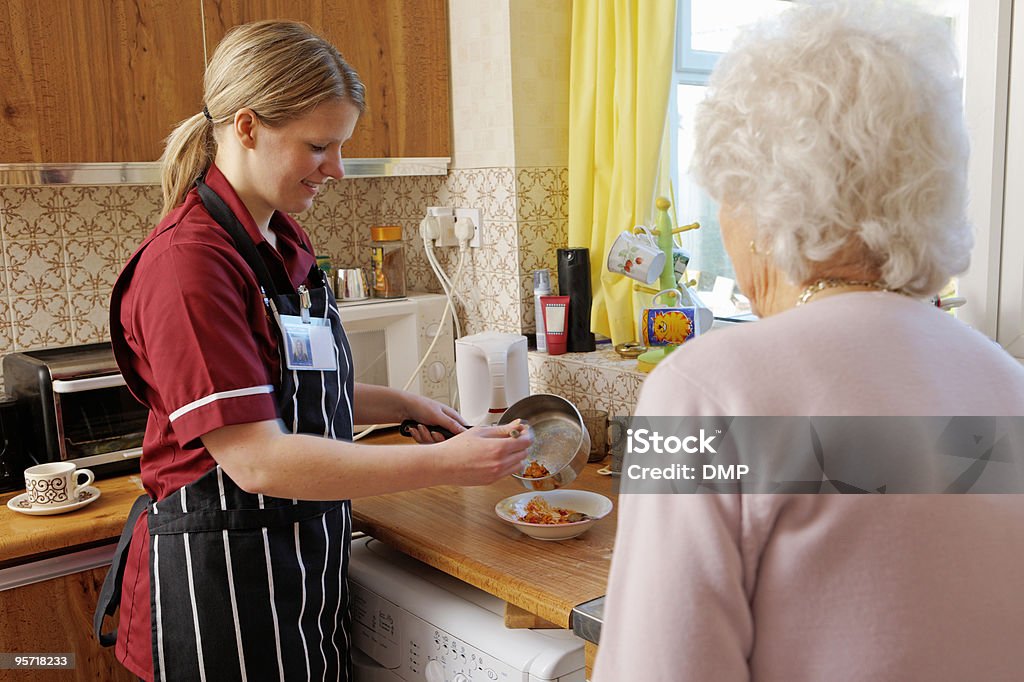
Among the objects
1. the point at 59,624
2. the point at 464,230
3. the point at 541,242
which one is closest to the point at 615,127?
the point at 541,242

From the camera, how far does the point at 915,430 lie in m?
0.72

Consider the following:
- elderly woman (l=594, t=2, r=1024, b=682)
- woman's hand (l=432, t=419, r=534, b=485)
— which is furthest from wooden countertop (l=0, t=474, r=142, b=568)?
elderly woman (l=594, t=2, r=1024, b=682)

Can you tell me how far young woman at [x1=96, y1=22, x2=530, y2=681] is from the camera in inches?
51.6

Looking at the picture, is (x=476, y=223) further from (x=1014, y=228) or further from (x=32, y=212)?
(x=1014, y=228)

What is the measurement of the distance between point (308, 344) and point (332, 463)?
242mm

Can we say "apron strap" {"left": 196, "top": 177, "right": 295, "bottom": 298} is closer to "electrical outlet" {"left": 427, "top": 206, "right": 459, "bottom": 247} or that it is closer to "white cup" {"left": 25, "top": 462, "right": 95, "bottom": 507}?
"white cup" {"left": 25, "top": 462, "right": 95, "bottom": 507}

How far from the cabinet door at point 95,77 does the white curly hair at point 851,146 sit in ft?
5.31

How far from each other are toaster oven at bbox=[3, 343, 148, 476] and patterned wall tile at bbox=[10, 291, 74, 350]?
15cm

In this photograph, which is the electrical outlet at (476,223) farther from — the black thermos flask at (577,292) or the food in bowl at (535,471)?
the food in bowl at (535,471)

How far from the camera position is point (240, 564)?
146 cm

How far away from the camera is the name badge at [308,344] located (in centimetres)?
146

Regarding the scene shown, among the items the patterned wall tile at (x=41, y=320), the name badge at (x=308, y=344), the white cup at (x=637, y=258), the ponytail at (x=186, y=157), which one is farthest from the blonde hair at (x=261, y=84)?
the patterned wall tile at (x=41, y=320)

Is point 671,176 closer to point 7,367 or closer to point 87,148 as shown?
point 87,148

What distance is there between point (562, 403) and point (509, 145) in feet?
2.60
